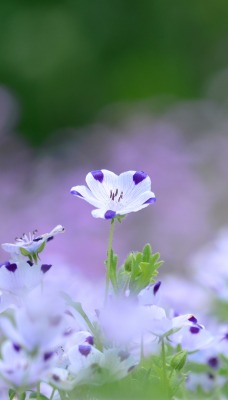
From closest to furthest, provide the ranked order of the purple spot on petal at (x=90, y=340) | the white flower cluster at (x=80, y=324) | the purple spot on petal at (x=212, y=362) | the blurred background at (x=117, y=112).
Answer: the white flower cluster at (x=80, y=324)
the purple spot on petal at (x=90, y=340)
the purple spot on petal at (x=212, y=362)
the blurred background at (x=117, y=112)

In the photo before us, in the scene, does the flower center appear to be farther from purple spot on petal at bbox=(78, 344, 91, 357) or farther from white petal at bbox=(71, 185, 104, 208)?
purple spot on petal at bbox=(78, 344, 91, 357)

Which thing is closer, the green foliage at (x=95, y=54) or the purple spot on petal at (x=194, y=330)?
the purple spot on petal at (x=194, y=330)

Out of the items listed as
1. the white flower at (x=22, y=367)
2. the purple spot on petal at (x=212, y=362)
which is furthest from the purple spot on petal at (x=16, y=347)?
the purple spot on petal at (x=212, y=362)

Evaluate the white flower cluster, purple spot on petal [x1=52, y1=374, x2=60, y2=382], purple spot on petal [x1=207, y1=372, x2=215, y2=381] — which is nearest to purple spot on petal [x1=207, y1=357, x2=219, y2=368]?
purple spot on petal [x1=207, y1=372, x2=215, y2=381]

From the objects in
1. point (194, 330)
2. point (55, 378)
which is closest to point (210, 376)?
point (194, 330)

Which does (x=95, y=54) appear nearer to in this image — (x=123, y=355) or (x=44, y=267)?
(x=44, y=267)

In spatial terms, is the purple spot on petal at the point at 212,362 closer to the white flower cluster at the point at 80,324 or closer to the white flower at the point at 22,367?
the white flower cluster at the point at 80,324

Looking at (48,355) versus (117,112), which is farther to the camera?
(117,112)
